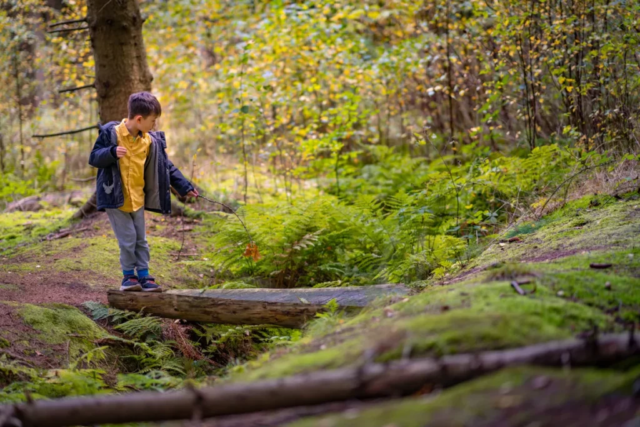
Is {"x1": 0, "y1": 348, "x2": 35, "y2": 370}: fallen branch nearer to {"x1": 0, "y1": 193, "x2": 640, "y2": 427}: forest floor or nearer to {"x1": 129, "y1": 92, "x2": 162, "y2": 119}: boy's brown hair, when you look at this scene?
{"x1": 0, "y1": 193, "x2": 640, "y2": 427}: forest floor

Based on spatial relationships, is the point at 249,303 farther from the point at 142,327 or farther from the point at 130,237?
the point at 130,237

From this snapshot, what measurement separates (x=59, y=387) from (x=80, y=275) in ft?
9.81

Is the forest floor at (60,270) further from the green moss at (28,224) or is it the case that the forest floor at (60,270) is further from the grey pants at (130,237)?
the grey pants at (130,237)

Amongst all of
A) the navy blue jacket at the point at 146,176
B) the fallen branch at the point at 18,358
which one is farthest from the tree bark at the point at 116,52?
the fallen branch at the point at 18,358

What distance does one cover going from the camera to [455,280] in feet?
14.8

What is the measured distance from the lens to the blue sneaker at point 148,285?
215 inches

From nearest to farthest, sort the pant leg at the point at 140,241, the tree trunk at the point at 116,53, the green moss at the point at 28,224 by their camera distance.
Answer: the pant leg at the point at 140,241 < the tree trunk at the point at 116,53 < the green moss at the point at 28,224

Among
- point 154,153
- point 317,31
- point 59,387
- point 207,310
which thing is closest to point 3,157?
point 317,31

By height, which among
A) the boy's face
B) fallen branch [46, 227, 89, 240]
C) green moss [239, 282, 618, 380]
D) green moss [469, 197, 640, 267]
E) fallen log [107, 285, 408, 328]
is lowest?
fallen log [107, 285, 408, 328]

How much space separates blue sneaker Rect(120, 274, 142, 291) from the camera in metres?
5.44

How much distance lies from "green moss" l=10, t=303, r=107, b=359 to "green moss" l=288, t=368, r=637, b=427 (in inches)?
126

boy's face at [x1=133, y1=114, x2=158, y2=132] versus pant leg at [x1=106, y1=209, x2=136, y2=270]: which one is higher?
boy's face at [x1=133, y1=114, x2=158, y2=132]

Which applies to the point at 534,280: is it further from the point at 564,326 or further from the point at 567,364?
the point at 567,364

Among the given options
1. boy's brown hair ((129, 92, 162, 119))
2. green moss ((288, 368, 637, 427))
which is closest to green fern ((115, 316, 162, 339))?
boy's brown hair ((129, 92, 162, 119))
